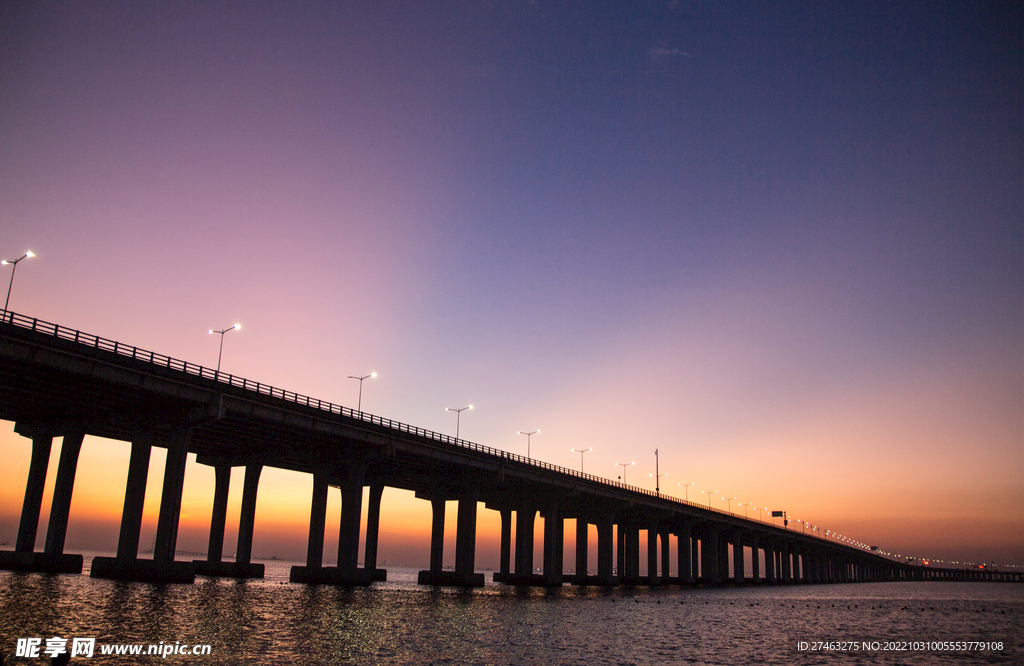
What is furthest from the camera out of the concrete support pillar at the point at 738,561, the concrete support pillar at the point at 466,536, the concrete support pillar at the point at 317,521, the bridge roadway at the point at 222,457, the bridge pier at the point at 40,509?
the concrete support pillar at the point at 738,561

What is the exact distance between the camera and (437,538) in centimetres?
8706

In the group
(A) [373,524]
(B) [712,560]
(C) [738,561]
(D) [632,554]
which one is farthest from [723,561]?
(A) [373,524]

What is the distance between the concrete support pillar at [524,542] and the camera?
113812 millimetres

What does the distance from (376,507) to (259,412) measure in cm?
3817

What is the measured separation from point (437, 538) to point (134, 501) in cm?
3799

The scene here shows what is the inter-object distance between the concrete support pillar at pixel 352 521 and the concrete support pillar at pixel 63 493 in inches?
982

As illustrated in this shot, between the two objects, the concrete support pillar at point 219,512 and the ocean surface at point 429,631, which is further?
the concrete support pillar at point 219,512

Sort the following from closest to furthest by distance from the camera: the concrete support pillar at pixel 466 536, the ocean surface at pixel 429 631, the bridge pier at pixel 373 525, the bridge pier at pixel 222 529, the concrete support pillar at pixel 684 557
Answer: the ocean surface at pixel 429 631 < the bridge pier at pixel 222 529 < the concrete support pillar at pixel 466 536 < the bridge pier at pixel 373 525 < the concrete support pillar at pixel 684 557

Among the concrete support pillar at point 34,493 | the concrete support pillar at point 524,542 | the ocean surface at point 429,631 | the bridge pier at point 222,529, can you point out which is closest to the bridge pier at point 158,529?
the ocean surface at point 429,631

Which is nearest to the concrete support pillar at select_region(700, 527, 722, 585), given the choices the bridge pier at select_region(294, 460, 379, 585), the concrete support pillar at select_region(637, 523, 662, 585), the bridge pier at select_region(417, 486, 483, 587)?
the concrete support pillar at select_region(637, 523, 662, 585)

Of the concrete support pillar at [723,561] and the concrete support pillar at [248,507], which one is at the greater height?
the concrete support pillar at [248,507]

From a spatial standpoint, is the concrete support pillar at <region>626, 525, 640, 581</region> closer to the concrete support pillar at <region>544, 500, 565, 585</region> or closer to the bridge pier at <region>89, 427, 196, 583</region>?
the concrete support pillar at <region>544, 500, 565, 585</region>

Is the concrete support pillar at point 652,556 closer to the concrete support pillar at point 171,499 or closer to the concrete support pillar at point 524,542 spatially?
the concrete support pillar at point 524,542

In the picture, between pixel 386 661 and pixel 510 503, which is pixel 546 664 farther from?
pixel 510 503
